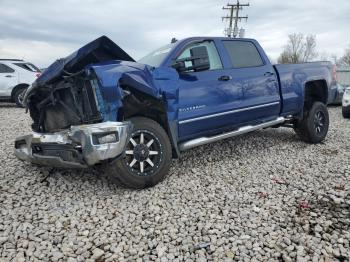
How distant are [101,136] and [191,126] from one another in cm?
134

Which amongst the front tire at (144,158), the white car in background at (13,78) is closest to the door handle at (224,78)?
the front tire at (144,158)

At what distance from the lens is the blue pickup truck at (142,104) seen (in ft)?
11.0

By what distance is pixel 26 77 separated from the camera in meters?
11.0

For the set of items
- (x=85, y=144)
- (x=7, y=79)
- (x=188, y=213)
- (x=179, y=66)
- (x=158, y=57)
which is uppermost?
(x=158, y=57)

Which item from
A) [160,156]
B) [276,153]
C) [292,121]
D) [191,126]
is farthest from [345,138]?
[160,156]

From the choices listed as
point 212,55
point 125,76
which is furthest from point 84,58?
point 212,55

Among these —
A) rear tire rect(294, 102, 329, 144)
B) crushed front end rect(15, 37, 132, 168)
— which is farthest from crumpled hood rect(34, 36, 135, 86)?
rear tire rect(294, 102, 329, 144)

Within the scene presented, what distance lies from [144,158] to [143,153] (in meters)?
0.06

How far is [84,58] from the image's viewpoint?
354cm

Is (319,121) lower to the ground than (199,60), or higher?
lower

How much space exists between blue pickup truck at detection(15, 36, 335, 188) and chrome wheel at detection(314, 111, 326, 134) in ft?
4.22

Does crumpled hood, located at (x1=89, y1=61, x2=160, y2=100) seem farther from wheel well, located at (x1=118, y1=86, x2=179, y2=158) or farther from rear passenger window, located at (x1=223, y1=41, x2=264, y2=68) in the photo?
rear passenger window, located at (x1=223, y1=41, x2=264, y2=68)

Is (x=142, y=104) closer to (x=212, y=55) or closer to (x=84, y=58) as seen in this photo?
(x=84, y=58)

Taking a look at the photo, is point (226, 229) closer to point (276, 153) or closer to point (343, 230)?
point (343, 230)
